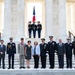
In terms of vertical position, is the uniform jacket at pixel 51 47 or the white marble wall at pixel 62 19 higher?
the white marble wall at pixel 62 19

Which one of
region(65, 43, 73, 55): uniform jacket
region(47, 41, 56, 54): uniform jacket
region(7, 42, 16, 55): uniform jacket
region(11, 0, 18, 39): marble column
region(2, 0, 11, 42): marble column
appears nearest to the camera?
region(47, 41, 56, 54): uniform jacket

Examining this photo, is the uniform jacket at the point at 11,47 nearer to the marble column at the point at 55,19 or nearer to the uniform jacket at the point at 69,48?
the uniform jacket at the point at 69,48

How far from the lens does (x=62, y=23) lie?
4272 cm

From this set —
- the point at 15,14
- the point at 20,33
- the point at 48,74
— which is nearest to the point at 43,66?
the point at 48,74

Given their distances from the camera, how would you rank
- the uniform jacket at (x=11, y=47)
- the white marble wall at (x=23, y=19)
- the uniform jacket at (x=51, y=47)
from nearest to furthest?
1. the uniform jacket at (x=51, y=47)
2. the uniform jacket at (x=11, y=47)
3. the white marble wall at (x=23, y=19)

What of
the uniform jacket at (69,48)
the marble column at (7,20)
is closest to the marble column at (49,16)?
the marble column at (7,20)

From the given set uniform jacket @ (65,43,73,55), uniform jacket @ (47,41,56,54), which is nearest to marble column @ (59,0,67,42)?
uniform jacket @ (65,43,73,55)

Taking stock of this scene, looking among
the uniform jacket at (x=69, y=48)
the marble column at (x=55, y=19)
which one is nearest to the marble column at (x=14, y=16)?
the marble column at (x=55, y=19)

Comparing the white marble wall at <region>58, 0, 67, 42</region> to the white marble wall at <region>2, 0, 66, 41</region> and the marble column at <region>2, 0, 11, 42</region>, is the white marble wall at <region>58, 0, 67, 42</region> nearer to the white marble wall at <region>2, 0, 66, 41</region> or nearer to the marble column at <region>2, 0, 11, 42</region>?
the white marble wall at <region>2, 0, 66, 41</region>

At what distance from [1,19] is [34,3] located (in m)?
6.30

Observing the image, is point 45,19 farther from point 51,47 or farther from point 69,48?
point 51,47

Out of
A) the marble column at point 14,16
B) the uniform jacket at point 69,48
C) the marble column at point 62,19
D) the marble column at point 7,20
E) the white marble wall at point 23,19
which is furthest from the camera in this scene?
the marble column at point 14,16

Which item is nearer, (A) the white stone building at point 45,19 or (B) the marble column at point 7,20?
(A) the white stone building at point 45,19

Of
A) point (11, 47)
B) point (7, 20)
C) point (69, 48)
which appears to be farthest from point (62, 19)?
point (11, 47)
